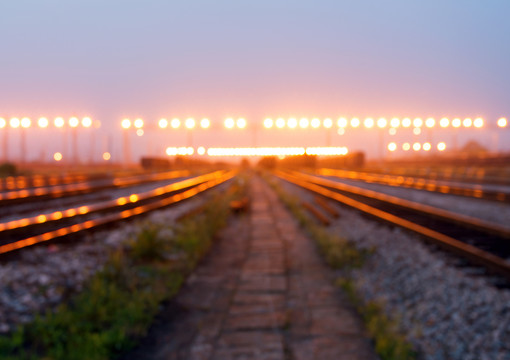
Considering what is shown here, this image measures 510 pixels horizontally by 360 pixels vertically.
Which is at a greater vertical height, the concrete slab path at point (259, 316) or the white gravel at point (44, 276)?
the white gravel at point (44, 276)

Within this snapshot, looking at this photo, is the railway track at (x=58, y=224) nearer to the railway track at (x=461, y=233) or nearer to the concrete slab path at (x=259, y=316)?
→ the concrete slab path at (x=259, y=316)

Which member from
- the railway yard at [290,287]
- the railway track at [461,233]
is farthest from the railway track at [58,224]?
the railway track at [461,233]

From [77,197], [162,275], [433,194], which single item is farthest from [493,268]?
[77,197]

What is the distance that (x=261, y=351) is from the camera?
14.1 ft

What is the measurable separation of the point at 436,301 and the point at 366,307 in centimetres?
78

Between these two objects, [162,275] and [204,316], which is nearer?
[204,316]

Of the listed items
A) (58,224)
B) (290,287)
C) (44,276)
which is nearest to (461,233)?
(290,287)

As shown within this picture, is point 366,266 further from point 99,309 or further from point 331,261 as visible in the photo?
point 99,309

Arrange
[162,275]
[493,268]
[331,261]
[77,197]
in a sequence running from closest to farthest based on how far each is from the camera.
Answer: [493,268]
[162,275]
[331,261]
[77,197]

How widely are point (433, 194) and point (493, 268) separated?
444 inches

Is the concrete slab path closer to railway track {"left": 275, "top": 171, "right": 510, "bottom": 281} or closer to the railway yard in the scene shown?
the railway yard

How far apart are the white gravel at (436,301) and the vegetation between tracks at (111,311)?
8.62ft

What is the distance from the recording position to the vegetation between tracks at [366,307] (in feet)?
13.6

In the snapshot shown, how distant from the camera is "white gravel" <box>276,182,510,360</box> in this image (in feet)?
13.7
